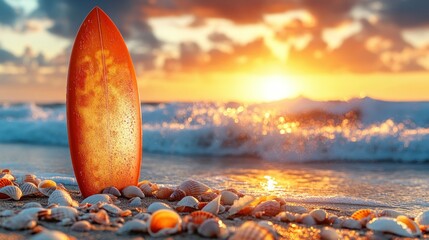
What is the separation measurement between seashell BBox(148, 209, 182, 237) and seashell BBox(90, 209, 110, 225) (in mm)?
263

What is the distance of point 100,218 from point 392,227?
4.33ft

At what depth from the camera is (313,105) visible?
10070mm

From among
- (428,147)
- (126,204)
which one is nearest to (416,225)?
(126,204)

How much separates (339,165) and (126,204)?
11.7 feet

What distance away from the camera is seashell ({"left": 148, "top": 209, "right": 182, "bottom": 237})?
215 cm

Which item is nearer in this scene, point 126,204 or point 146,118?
point 126,204

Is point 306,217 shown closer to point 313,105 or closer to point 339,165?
point 339,165

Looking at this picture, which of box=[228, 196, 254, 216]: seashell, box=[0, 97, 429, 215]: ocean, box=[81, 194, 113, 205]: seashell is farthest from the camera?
box=[0, 97, 429, 215]: ocean

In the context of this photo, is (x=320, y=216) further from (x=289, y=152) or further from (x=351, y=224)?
(x=289, y=152)

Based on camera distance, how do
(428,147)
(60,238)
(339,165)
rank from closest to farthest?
(60,238) < (339,165) < (428,147)

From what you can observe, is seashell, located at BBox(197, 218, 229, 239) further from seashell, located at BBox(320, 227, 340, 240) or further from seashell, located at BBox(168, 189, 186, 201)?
seashell, located at BBox(168, 189, 186, 201)

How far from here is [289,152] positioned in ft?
22.0

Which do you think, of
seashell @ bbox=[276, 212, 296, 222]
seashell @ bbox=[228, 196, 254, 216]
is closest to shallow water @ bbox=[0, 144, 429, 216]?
seashell @ bbox=[276, 212, 296, 222]

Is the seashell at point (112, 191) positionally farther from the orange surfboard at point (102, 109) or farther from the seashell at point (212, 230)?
the seashell at point (212, 230)
